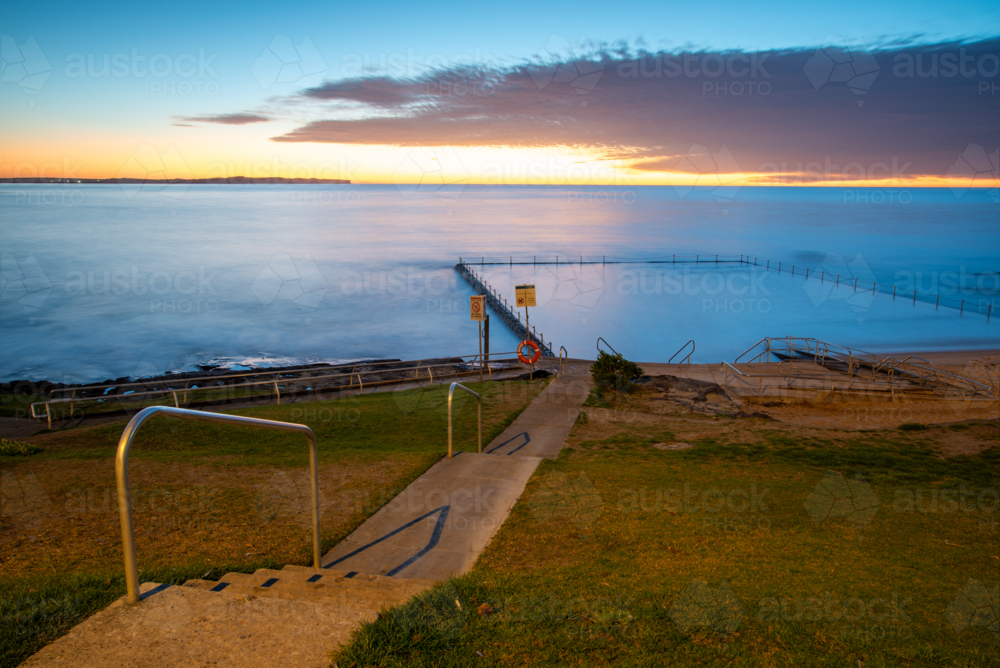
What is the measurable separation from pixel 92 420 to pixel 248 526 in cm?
1264

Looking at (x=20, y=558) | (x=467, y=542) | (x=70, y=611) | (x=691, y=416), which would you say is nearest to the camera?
(x=70, y=611)

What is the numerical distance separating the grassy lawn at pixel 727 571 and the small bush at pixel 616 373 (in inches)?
248

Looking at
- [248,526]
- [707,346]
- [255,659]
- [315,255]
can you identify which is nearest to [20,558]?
[248,526]

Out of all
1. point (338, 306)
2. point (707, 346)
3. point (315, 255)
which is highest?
point (315, 255)

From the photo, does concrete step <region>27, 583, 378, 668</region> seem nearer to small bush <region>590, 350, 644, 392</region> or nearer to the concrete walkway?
the concrete walkway

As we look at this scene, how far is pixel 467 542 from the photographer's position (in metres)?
5.76

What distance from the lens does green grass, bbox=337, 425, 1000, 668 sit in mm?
3525

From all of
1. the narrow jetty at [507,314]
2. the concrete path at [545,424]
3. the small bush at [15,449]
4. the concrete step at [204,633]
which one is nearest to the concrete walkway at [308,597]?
the concrete step at [204,633]

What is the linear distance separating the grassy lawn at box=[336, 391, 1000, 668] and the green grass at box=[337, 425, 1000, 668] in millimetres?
16

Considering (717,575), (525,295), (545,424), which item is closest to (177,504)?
(717,575)

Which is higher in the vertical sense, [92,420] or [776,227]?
[776,227]

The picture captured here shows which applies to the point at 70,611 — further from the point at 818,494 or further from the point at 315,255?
the point at 315,255

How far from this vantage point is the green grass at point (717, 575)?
3525 mm

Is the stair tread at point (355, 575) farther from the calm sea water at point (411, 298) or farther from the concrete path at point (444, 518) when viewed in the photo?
the calm sea water at point (411, 298)
